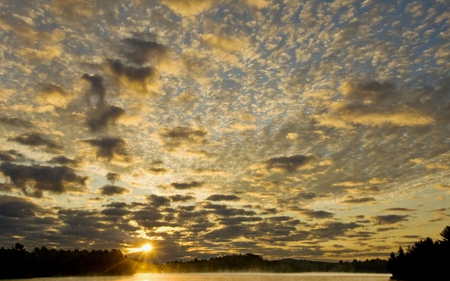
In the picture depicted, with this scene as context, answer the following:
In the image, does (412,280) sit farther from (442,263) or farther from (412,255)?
(442,263)

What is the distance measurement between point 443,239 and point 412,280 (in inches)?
1467

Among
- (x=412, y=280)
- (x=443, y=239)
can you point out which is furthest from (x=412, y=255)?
(x=443, y=239)

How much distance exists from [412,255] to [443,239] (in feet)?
123

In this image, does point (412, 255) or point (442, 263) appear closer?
point (442, 263)

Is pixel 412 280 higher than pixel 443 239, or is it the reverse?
→ pixel 443 239

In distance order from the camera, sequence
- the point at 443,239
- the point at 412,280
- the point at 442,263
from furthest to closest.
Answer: the point at 412,280 → the point at 443,239 → the point at 442,263

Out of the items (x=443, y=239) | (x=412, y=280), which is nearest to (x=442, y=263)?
(x=443, y=239)

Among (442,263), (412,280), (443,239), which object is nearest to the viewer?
(442,263)

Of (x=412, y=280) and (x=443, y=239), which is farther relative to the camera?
(x=412, y=280)

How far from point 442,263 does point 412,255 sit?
161 ft

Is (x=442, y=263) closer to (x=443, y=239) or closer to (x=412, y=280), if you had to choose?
(x=443, y=239)

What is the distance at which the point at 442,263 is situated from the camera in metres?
152

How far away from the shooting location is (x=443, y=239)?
164750mm

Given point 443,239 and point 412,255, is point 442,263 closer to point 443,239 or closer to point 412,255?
point 443,239
